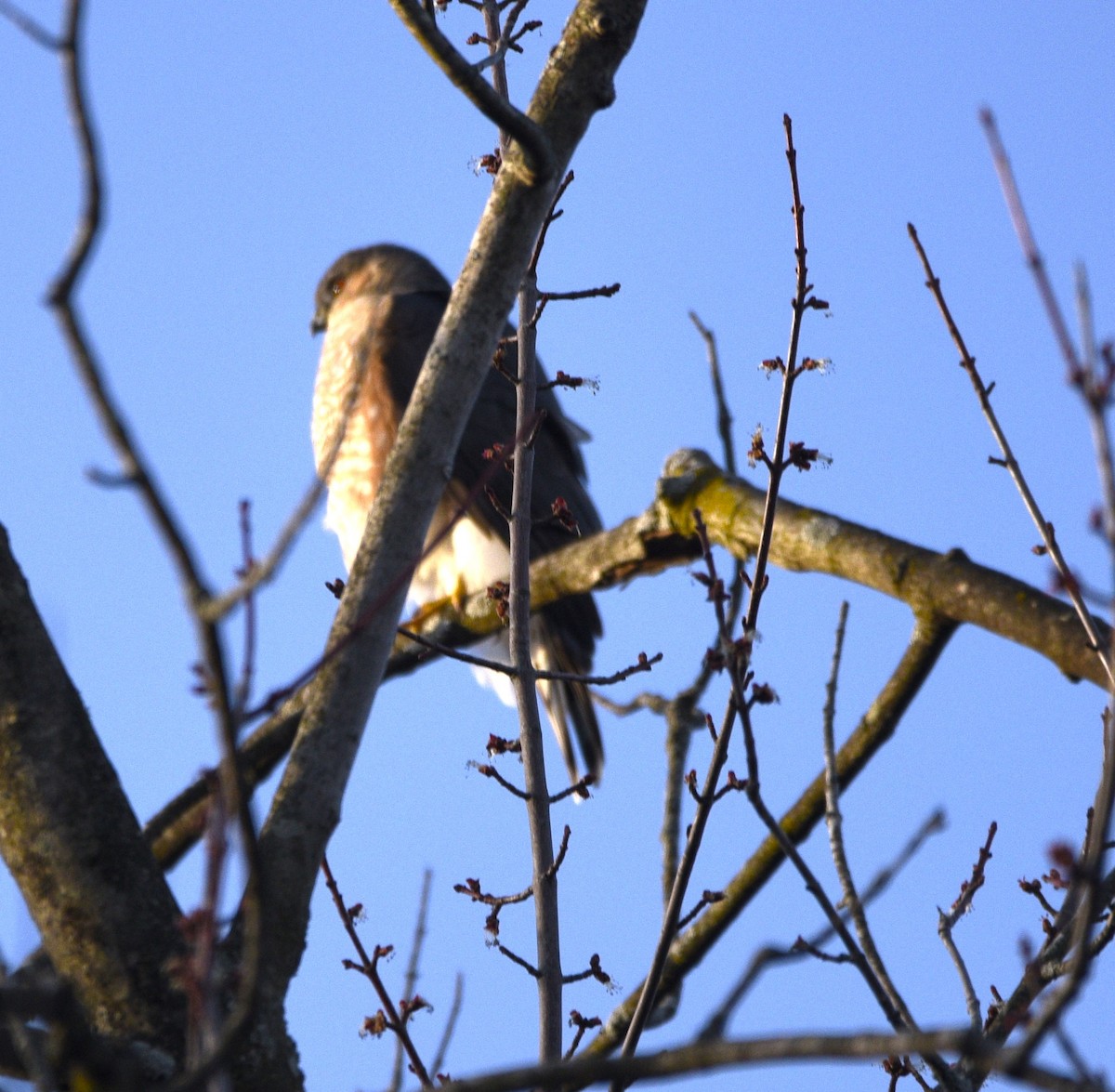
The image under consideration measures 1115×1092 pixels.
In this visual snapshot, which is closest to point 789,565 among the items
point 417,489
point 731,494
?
point 731,494

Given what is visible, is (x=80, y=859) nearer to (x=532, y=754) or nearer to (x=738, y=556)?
(x=532, y=754)

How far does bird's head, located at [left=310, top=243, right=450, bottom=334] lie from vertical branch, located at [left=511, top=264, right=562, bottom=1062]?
4954 millimetres

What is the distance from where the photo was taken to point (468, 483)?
6.14 meters

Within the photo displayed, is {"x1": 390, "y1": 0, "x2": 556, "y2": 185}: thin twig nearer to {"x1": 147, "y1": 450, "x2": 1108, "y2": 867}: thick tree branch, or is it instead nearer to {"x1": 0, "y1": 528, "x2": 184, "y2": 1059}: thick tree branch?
{"x1": 0, "y1": 528, "x2": 184, "y2": 1059}: thick tree branch

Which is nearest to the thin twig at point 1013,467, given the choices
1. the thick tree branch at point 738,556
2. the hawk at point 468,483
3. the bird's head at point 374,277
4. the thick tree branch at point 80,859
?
the thick tree branch at point 738,556

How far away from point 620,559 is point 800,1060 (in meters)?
3.11

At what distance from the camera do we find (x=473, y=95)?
5.97 feet

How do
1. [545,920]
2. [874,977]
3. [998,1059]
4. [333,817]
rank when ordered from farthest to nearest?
[545,920] → [874,977] → [333,817] → [998,1059]

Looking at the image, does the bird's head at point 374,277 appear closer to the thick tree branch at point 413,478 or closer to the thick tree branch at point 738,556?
the thick tree branch at point 738,556

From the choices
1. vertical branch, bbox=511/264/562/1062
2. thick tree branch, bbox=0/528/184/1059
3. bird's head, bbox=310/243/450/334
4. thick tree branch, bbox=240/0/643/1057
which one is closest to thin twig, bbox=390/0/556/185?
thick tree branch, bbox=240/0/643/1057

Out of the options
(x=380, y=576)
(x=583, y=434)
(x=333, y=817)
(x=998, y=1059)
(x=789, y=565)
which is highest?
→ (x=583, y=434)

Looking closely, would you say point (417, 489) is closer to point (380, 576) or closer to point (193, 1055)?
point (380, 576)

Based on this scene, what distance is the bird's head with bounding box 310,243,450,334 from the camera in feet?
24.4

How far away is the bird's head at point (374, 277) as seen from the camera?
293 inches
